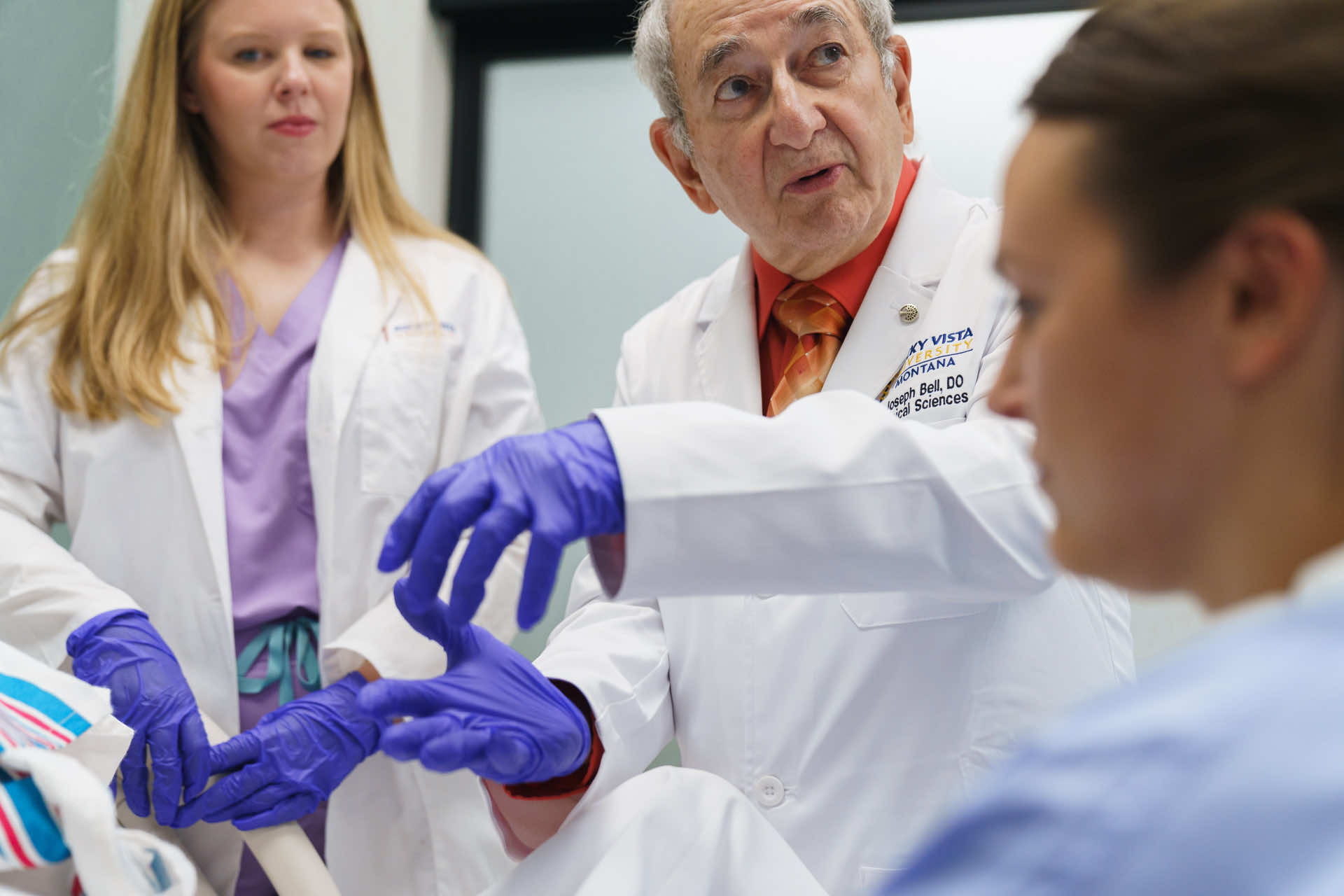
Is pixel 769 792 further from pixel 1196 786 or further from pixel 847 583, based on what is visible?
pixel 1196 786

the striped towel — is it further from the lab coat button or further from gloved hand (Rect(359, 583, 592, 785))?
the lab coat button

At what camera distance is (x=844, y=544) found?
0.87 meters

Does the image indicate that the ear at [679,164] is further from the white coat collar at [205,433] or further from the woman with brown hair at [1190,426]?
the woman with brown hair at [1190,426]

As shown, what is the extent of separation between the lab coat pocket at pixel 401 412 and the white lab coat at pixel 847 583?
31 centimetres

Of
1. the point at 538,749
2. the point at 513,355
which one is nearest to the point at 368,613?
the point at 513,355

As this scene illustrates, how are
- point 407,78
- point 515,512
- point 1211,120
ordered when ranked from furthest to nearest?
point 407,78
point 515,512
point 1211,120

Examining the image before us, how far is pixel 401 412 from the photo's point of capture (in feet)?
5.17

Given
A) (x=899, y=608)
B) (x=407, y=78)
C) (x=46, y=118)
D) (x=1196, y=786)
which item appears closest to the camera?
(x=1196, y=786)

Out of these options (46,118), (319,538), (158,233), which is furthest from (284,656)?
(46,118)

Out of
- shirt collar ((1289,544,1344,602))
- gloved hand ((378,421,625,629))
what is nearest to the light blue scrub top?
shirt collar ((1289,544,1344,602))

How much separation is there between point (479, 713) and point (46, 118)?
142 centimetres

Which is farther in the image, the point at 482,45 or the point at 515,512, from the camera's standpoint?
the point at 482,45

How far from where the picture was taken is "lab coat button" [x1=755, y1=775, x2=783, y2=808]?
43.4 inches

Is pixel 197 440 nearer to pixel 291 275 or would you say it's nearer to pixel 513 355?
pixel 291 275
